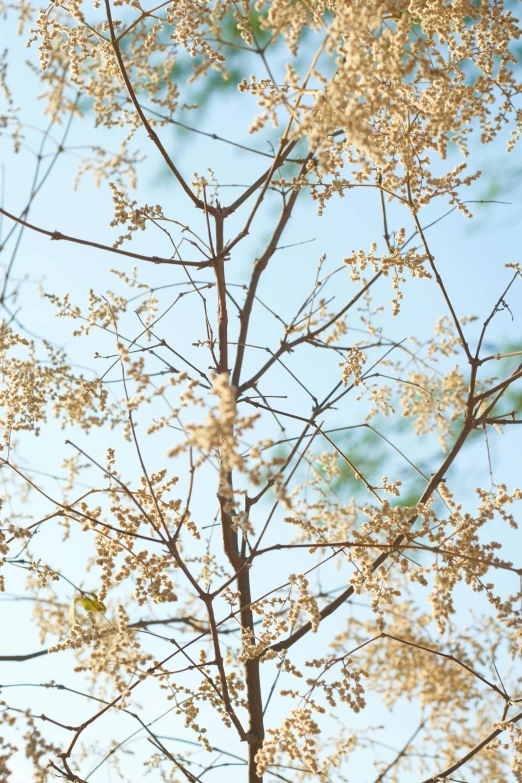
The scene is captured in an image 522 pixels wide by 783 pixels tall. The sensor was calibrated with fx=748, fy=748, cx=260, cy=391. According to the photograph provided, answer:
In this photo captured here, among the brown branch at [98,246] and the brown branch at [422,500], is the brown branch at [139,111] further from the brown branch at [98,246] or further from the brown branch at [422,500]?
the brown branch at [422,500]

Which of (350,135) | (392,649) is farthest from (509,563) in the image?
(392,649)

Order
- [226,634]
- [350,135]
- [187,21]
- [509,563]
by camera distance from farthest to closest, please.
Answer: [226,634] → [187,21] → [509,563] → [350,135]

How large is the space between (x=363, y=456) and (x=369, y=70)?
5.96ft

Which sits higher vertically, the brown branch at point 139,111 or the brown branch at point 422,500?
the brown branch at point 139,111

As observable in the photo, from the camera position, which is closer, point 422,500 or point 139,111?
point 139,111

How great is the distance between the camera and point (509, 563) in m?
1.17

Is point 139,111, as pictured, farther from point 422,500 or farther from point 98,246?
point 422,500

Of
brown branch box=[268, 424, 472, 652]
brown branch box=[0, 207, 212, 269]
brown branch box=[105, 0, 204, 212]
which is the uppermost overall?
brown branch box=[105, 0, 204, 212]

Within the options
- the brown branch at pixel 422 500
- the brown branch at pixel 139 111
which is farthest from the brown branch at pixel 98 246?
the brown branch at pixel 422 500

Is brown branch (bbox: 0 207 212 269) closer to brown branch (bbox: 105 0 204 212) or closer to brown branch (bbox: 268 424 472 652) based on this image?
brown branch (bbox: 105 0 204 212)

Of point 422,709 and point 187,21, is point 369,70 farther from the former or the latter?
point 422,709

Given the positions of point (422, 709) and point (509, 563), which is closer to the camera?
point (509, 563)

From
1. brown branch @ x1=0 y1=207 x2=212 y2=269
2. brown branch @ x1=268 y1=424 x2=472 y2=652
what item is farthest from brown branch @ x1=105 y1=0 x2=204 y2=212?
brown branch @ x1=268 y1=424 x2=472 y2=652

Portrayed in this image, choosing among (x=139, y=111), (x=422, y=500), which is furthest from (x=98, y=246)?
(x=422, y=500)
